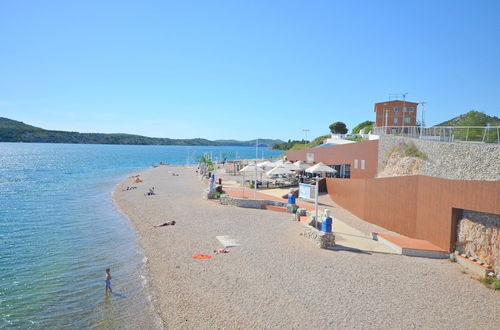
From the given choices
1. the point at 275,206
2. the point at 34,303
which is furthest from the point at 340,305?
the point at 275,206

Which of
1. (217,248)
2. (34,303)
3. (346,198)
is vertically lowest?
(34,303)

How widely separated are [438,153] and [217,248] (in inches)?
456

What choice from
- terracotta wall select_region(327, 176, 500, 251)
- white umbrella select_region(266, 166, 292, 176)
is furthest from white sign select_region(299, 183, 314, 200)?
terracotta wall select_region(327, 176, 500, 251)

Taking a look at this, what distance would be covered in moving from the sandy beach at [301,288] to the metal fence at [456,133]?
647cm

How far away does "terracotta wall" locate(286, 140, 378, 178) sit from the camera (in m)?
24.0

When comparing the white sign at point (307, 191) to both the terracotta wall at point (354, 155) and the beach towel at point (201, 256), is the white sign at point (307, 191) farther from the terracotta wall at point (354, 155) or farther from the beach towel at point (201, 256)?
the beach towel at point (201, 256)

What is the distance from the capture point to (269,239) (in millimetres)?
15336

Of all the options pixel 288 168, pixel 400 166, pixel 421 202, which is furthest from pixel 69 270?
pixel 288 168

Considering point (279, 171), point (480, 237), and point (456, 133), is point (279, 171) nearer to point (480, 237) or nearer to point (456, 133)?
point (456, 133)

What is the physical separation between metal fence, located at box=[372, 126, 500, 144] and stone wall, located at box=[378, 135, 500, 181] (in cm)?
103

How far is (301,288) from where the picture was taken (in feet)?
34.0

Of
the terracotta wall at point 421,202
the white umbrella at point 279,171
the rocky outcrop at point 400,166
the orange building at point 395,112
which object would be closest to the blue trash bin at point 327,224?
the terracotta wall at point 421,202

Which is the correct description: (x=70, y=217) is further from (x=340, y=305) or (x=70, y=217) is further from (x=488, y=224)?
(x=488, y=224)

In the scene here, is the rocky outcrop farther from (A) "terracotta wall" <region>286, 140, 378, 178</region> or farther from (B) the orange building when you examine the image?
(B) the orange building
